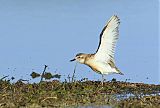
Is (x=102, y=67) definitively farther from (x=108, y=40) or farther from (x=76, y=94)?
(x=76, y=94)

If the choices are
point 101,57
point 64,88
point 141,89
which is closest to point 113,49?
point 101,57

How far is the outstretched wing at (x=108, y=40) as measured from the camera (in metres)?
14.9

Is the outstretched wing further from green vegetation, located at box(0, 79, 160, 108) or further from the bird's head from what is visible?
green vegetation, located at box(0, 79, 160, 108)

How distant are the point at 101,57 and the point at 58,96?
3270 mm

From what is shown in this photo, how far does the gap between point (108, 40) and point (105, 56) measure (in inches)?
19.2

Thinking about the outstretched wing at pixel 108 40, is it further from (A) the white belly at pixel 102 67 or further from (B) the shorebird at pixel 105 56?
(A) the white belly at pixel 102 67

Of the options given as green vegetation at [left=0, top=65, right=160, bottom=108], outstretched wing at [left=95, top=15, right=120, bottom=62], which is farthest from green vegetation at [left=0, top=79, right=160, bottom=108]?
outstretched wing at [left=95, top=15, right=120, bottom=62]

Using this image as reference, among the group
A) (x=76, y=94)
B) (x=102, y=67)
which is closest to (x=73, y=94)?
(x=76, y=94)

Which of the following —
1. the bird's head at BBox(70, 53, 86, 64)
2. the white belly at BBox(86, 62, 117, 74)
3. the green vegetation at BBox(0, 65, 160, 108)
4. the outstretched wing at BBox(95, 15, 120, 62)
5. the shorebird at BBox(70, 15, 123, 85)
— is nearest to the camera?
the green vegetation at BBox(0, 65, 160, 108)

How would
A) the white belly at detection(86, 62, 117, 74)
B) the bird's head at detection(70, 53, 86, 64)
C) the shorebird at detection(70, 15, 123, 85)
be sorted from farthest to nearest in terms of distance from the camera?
the bird's head at detection(70, 53, 86, 64) → the white belly at detection(86, 62, 117, 74) → the shorebird at detection(70, 15, 123, 85)

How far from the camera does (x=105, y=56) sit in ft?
50.7

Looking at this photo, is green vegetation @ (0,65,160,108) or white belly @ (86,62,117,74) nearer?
green vegetation @ (0,65,160,108)

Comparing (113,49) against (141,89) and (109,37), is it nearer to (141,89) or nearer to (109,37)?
(109,37)

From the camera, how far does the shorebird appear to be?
15.1 m
